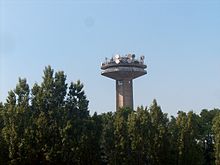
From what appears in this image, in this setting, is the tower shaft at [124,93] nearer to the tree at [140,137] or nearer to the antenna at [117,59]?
the antenna at [117,59]

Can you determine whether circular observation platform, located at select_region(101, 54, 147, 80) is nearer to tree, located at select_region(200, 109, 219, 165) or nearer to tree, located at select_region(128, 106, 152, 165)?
tree, located at select_region(200, 109, 219, 165)

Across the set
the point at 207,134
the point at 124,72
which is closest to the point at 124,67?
the point at 124,72

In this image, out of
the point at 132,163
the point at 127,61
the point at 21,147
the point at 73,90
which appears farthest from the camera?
the point at 127,61

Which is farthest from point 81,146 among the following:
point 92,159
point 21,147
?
point 21,147

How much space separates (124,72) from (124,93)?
3932 millimetres

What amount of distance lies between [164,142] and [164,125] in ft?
4.88

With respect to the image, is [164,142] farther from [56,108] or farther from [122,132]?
[56,108]

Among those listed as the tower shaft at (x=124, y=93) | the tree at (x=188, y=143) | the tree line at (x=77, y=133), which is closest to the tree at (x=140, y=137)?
the tree line at (x=77, y=133)

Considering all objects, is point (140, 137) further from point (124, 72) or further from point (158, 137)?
point (124, 72)

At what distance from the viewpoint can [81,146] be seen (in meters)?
32.1

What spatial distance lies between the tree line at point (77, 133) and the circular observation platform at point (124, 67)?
1548 inches

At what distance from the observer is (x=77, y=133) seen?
32.6m

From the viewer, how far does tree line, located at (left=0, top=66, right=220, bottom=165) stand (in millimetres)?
31891

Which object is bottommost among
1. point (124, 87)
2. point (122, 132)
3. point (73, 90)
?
point (122, 132)
